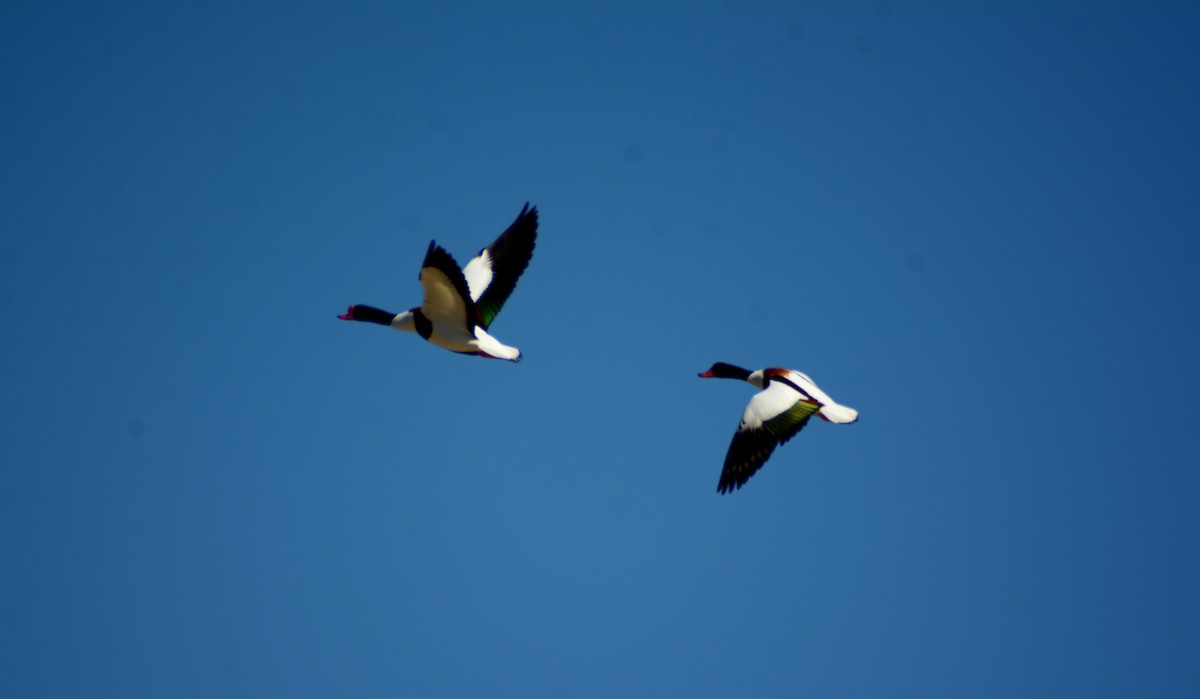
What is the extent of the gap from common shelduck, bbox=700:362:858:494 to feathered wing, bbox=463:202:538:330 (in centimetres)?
353

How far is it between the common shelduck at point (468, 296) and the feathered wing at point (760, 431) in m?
2.91

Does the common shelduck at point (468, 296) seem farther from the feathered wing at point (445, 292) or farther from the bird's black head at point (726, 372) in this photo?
the bird's black head at point (726, 372)

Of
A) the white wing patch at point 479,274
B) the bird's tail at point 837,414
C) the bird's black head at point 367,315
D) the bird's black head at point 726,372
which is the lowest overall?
the bird's black head at point 367,315

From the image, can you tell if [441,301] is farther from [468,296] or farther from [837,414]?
[837,414]

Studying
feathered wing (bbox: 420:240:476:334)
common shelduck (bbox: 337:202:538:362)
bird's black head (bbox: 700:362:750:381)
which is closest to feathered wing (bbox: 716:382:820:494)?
bird's black head (bbox: 700:362:750:381)

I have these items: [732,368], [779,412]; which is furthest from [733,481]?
[732,368]

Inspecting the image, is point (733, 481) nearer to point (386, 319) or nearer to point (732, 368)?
point (732, 368)

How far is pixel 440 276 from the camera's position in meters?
14.6

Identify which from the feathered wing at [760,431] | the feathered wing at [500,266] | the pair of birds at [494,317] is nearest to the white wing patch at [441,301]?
the pair of birds at [494,317]

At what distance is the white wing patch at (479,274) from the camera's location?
16547mm

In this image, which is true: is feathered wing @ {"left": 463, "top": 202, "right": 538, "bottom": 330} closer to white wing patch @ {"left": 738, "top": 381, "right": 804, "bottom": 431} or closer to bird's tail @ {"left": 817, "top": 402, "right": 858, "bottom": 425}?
white wing patch @ {"left": 738, "top": 381, "right": 804, "bottom": 431}

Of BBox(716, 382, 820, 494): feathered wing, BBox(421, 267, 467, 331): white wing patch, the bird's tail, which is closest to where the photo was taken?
BBox(421, 267, 467, 331): white wing patch

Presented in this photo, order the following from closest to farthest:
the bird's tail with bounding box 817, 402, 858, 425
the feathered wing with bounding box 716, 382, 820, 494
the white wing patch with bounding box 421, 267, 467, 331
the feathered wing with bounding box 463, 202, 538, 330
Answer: the white wing patch with bounding box 421, 267, 467, 331
the feathered wing with bounding box 716, 382, 820, 494
the bird's tail with bounding box 817, 402, 858, 425
the feathered wing with bounding box 463, 202, 538, 330

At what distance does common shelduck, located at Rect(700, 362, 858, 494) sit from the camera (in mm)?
15078
